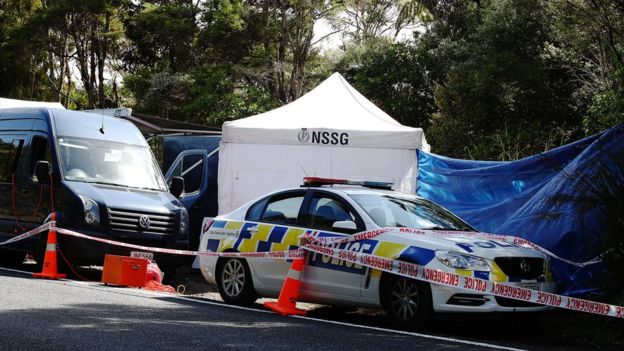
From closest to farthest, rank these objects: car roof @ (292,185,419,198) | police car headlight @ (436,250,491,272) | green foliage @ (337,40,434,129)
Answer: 1. police car headlight @ (436,250,491,272)
2. car roof @ (292,185,419,198)
3. green foliage @ (337,40,434,129)

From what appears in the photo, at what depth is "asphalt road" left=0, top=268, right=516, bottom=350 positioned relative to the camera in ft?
24.5

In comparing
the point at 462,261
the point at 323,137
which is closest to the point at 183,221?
the point at 323,137

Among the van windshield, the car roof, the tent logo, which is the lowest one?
the car roof

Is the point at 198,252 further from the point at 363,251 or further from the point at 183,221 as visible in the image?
the point at 363,251

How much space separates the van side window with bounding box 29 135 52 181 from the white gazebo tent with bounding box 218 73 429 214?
3.11 meters

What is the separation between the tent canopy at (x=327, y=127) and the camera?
48.9 feet

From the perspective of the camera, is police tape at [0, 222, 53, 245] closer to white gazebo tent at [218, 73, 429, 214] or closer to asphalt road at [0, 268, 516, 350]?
asphalt road at [0, 268, 516, 350]

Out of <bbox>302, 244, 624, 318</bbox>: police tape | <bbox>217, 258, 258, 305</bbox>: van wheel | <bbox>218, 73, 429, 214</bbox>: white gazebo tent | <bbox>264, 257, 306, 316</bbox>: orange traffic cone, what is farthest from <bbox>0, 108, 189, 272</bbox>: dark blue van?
<bbox>302, 244, 624, 318</bbox>: police tape

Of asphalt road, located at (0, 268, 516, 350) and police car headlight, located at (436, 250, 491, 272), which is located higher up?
police car headlight, located at (436, 250, 491, 272)

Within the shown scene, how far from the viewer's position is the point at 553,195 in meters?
10.8

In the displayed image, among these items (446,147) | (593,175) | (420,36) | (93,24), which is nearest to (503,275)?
(593,175)

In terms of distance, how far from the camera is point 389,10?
51.3m

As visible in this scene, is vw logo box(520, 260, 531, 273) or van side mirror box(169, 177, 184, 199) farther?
van side mirror box(169, 177, 184, 199)

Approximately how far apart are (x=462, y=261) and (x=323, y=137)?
6.66 meters
